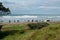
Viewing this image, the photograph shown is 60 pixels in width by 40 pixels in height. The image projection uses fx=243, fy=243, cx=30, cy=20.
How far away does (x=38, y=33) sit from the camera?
18609 mm

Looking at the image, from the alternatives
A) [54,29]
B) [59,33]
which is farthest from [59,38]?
[54,29]

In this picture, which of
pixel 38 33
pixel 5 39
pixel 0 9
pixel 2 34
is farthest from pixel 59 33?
pixel 0 9

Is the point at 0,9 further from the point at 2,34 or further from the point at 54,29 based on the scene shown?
the point at 54,29

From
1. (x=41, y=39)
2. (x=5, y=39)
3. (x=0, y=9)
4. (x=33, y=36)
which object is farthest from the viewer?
(x=0, y=9)

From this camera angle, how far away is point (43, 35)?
56.1 ft

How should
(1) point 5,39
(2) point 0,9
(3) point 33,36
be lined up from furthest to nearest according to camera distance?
(2) point 0,9 < (1) point 5,39 < (3) point 33,36

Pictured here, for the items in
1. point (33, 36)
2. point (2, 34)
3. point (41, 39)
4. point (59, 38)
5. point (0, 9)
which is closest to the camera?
point (59, 38)

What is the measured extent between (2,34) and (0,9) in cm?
1411

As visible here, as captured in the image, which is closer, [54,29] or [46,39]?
[46,39]

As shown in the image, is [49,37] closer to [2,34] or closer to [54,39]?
[54,39]

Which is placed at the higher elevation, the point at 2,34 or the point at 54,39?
the point at 54,39

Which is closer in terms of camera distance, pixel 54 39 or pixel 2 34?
pixel 54 39

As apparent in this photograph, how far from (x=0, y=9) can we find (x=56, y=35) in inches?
1172

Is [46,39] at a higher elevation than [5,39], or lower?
higher
